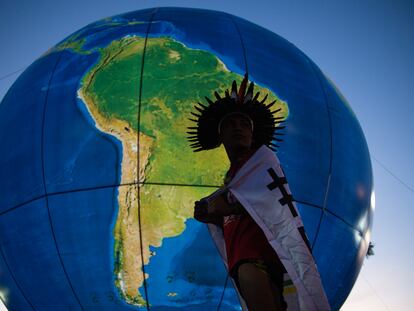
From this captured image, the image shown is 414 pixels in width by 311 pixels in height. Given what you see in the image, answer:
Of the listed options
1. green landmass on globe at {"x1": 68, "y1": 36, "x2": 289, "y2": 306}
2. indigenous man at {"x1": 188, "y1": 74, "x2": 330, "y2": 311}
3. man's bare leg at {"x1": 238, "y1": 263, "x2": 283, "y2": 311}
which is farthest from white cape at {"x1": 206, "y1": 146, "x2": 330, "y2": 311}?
green landmass on globe at {"x1": 68, "y1": 36, "x2": 289, "y2": 306}

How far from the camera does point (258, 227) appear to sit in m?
2.04

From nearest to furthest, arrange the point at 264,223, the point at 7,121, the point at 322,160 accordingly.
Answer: the point at 264,223 < the point at 322,160 < the point at 7,121

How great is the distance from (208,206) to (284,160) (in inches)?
65.1

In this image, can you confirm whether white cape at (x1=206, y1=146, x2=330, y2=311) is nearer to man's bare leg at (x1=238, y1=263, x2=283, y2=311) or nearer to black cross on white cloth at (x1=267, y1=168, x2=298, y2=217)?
black cross on white cloth at (x1=267, y1=168, x2=298, y2=217)

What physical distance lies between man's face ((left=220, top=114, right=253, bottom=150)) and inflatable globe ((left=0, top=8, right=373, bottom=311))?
3.34ft

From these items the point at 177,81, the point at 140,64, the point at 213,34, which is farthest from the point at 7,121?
the point at 213,34

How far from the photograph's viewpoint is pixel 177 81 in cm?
361

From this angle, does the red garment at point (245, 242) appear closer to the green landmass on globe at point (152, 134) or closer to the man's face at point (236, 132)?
the man's face at point (236, 132)

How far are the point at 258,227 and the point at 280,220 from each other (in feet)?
0.45

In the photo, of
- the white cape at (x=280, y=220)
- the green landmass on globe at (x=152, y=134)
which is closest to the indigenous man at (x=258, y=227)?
the white cape at (x=280, y=220)


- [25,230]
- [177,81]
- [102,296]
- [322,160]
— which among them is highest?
[177,81]

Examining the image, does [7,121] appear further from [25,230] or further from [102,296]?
[102,296]

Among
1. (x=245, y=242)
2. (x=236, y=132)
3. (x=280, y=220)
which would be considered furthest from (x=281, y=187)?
(x=236, y=132)

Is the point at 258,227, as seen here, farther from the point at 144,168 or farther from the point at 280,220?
the point at 144,168
